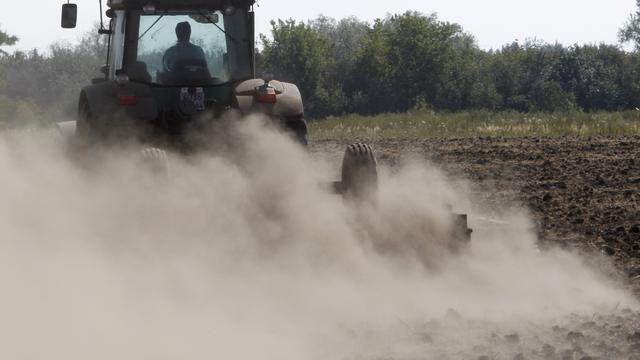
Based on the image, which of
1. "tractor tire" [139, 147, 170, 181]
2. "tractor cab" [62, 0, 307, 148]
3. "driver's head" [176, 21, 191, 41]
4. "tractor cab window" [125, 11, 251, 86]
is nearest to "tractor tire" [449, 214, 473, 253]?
"tractor cab" [62, 0, 307, 148]

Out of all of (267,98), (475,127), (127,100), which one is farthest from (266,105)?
(475,127)

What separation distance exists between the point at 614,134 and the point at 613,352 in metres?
24.9

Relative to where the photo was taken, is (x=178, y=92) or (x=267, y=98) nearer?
(x=267, y=98)

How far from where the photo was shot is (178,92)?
9539 mm

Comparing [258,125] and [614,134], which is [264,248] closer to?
[258,125]

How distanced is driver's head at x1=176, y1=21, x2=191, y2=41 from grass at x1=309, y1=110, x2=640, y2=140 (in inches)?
875

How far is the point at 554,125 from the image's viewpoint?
114 feet

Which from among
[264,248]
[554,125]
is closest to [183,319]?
[264,248]

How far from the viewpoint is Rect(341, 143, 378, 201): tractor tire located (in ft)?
30.9

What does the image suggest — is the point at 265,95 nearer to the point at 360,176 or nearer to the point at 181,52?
the point at 181,52

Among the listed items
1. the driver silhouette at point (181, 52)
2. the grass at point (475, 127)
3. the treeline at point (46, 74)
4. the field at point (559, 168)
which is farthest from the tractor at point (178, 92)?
the treeline at point (46, 74)

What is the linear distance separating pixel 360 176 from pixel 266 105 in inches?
37.7

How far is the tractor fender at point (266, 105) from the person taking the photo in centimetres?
950

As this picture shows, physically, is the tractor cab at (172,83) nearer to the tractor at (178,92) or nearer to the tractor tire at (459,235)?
the tractor at (178,92)
